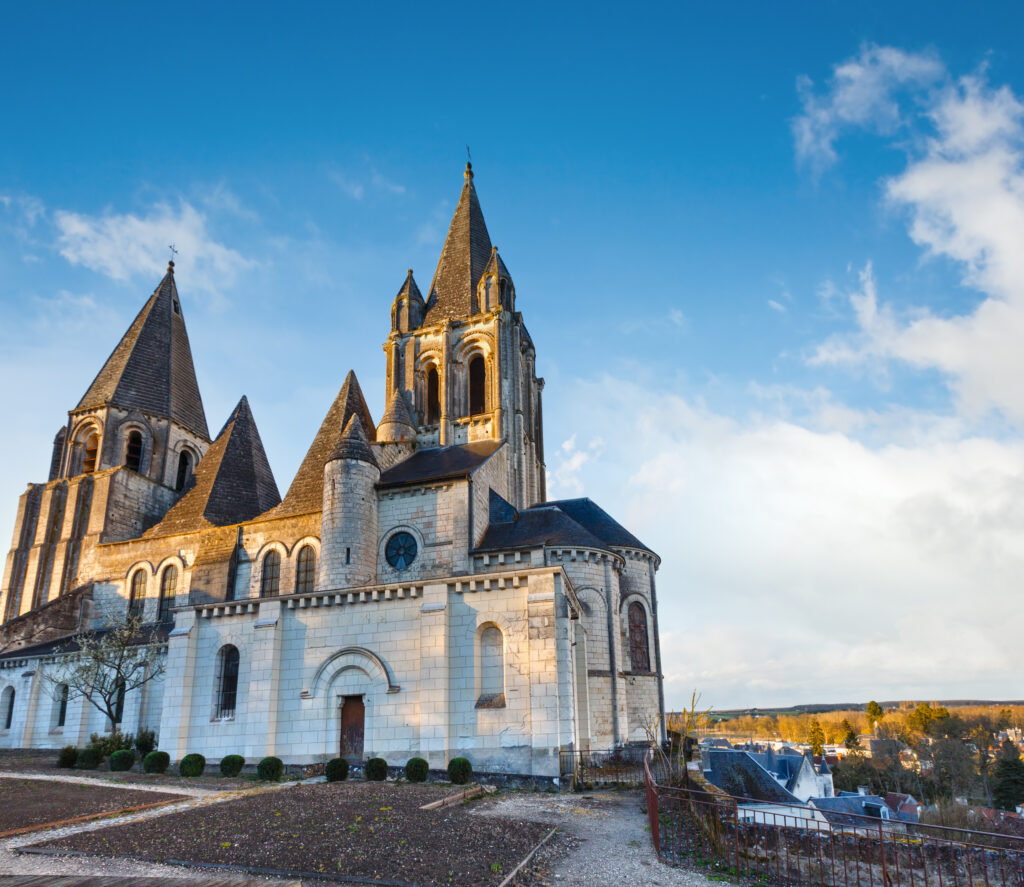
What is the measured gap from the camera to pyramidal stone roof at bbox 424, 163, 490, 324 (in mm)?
40500

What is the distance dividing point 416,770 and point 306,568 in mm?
12817

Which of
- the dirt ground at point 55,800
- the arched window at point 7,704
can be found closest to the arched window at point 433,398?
the arched window at point 7,704

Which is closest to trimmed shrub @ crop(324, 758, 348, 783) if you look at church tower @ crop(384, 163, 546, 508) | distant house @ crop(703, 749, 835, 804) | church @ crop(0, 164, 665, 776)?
church @ crop(0, 164, 665, 776)

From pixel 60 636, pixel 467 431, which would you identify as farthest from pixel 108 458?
pixel 467 431

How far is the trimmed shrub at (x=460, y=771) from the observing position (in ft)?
60.4

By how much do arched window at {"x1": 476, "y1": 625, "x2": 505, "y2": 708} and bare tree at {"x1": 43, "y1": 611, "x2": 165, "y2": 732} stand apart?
1474cm

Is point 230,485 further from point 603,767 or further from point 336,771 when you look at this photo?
point 603,767

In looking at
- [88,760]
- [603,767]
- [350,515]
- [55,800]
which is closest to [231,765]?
[88,760]

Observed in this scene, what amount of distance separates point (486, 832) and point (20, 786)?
12459 millimetres

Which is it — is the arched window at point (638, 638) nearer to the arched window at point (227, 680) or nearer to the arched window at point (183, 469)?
the arched window at point (227, 680)

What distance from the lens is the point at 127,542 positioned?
114ft

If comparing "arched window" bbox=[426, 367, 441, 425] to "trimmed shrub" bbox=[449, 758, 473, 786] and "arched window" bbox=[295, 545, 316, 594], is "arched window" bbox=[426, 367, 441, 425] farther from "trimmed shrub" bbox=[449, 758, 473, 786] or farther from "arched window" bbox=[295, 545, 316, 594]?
"trimmed shrub" bbox=[449, 758, 473, 786]

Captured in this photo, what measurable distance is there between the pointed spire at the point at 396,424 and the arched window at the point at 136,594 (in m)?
12.9

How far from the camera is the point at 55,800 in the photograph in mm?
14500
